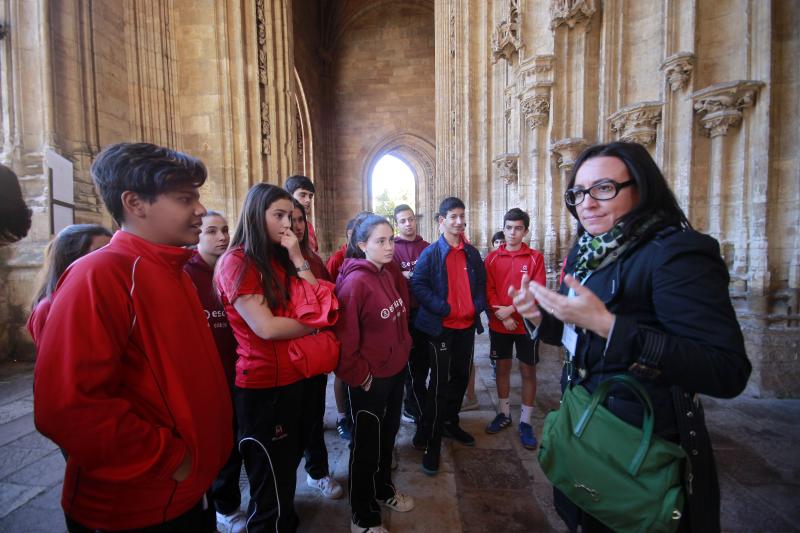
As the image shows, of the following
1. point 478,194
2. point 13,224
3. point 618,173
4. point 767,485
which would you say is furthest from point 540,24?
point 13,224

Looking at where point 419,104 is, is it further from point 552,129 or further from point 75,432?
point 75,432

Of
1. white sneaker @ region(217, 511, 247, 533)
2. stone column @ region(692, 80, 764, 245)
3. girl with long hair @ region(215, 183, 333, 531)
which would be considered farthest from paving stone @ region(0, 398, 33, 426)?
stone column @ region(692, 80, 764, 245)

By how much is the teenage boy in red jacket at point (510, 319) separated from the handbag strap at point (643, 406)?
1.88 metres

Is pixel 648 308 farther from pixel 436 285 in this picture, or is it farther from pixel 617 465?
pixel 436 285

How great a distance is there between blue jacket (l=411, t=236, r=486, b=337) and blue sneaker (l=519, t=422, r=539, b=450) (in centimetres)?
93

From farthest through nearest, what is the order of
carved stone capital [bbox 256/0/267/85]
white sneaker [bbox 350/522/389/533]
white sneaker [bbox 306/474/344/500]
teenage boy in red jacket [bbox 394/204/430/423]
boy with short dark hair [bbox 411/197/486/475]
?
carved stone capital [bbox 256/0/267/85], teenage boy in red jacket [bbox 394/204/430/423], boy with short dark hair [bbox 411/197/486/475], white sneaker [bbox 306/474/344/500], white sneaker [bbox 350/522/389/533]

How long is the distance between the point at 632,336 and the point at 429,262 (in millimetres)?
2141

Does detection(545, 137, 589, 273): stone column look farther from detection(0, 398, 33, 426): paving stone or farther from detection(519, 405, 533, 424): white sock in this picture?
detection(0, 398, 33, 426): paving stone

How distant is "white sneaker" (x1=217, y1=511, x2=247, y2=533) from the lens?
214 centimetres

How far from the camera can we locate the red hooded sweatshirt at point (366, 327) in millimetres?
1998

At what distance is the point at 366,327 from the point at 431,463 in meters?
1.23

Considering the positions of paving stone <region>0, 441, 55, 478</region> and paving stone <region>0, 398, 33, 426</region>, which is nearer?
paving stone <region>0, 441, 55, 478</region>

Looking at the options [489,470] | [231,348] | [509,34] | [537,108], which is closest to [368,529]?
[489,470]

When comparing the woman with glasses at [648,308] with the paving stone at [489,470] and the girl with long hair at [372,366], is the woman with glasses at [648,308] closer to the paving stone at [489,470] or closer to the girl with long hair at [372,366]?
the girl with long hair at [372,366]
